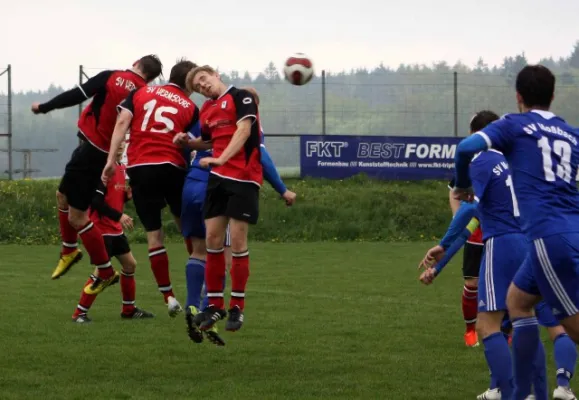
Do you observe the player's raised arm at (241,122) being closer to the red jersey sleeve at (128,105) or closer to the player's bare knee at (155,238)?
the red jersey sleeve at (128,105)

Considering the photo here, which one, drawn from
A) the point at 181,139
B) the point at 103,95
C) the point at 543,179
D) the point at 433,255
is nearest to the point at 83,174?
the point at 103,95

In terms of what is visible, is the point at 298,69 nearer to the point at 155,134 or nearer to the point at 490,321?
the point at 155,134

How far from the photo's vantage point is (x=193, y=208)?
10.1 meters

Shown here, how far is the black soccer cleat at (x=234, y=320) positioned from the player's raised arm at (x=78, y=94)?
2885mm

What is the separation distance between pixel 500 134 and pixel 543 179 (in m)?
0.37

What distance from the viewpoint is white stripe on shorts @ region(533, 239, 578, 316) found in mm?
6238

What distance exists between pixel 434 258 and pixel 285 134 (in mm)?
23813

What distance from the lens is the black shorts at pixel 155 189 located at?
Answer: 9.84 metres

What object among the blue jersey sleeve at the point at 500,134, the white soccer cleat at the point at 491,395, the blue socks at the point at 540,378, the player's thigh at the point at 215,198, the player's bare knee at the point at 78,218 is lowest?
the white soccer cleat at the point at 491,395

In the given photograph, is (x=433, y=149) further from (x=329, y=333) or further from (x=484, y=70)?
(x=329, y=333)

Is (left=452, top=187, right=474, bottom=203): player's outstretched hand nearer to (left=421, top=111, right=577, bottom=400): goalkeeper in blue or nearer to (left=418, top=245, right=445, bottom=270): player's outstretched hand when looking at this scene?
(left=421, top=111, right=577, bottom=400): goalkeeper in blue

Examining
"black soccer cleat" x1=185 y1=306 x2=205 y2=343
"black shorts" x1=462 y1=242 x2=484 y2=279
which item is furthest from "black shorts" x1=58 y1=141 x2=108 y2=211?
"black shorts" x1=462 y1=242 x2=484 y2=279

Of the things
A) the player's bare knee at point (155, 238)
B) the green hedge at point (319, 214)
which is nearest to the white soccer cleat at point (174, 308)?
the player's bare knee at point (155, 238)

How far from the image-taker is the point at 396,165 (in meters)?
29.7
